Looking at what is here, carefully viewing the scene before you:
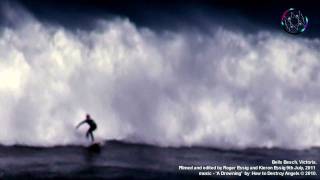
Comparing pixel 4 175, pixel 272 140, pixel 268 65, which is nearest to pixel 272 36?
pixel 268 65

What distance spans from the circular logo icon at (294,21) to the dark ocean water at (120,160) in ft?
17.2

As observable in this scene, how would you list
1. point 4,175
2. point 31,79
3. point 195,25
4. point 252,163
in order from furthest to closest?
point 195,25 → point 31,79 → point 252,163 → point 4,175

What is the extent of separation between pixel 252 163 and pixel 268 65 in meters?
8.83

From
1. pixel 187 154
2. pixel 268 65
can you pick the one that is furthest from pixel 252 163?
pixel 268 65

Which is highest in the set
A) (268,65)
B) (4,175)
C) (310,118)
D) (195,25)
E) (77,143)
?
(195,25)

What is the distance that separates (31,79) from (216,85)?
8665 millimetres

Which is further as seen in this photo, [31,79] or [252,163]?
[31,79]

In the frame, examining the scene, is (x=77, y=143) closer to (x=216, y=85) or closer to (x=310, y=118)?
(x=216, y=85)

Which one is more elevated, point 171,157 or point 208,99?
point 208,99

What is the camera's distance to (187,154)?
22984 millimetres

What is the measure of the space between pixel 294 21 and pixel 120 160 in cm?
979

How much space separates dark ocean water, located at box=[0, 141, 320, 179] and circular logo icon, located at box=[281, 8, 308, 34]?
17.2 ft

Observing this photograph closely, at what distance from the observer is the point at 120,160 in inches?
824

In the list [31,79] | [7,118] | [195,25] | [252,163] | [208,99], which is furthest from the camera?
[195,25]
